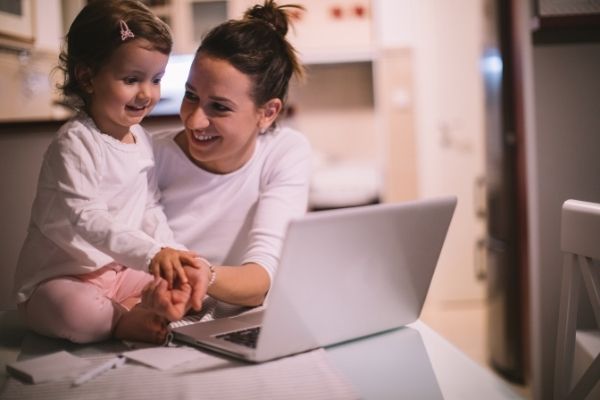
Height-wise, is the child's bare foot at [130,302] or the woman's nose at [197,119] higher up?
the woman's nose at [197,119]

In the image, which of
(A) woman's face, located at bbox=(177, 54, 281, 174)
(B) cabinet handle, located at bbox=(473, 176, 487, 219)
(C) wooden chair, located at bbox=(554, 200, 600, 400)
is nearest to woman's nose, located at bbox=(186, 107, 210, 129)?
(A) woman's face, located at bbox=(177, 54, 281, 174)

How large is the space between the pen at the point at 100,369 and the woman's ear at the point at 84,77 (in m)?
0.39

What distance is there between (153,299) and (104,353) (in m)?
0.11

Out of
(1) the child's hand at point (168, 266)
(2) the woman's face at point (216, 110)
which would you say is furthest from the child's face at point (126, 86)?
(1) the child's hand at point (168, 266)

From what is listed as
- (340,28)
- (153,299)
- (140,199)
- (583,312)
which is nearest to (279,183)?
(140,199)

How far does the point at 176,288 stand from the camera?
884 mm

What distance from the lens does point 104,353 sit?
2.96ft

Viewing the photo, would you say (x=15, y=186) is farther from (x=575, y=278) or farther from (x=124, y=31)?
(x=575, y=278)

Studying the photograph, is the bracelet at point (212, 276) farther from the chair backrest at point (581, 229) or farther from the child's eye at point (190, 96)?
the chair backrest at point (581, 229)

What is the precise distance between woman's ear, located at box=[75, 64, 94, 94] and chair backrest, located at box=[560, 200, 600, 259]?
78 centimetres

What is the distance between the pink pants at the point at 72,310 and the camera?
0.92m

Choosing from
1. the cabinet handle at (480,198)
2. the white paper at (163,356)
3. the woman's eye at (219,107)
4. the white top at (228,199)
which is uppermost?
the woman's eye at (219,107)

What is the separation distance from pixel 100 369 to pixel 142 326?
12cm

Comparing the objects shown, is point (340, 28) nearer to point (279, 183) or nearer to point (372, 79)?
point (372, 79)
